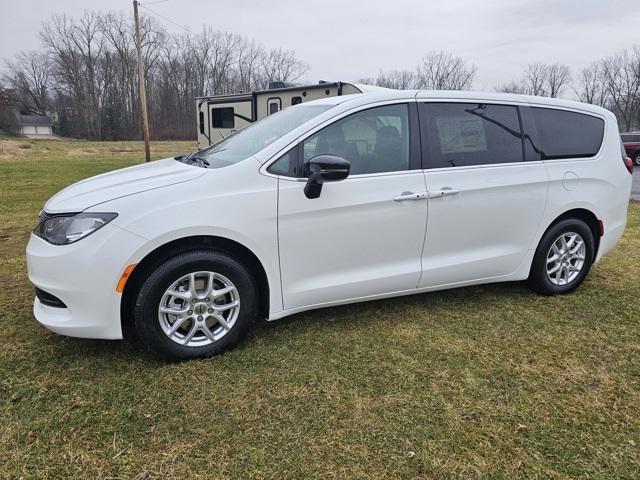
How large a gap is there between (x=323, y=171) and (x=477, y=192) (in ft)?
4.23

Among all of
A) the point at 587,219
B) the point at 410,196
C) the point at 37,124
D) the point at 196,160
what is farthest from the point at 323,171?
the point at 37,124

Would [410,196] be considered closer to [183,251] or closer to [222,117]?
[183,251]

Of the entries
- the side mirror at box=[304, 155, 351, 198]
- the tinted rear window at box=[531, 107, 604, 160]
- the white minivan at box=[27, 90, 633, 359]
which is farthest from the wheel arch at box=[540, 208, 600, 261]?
the side mirror at box=[304, 155, 351, 198]

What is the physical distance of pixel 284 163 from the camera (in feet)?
9.65

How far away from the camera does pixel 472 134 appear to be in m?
3.52

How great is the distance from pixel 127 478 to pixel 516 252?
3.11 meters

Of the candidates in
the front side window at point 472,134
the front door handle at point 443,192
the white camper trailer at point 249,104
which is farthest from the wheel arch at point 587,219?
the white camper trailer at point 249,104

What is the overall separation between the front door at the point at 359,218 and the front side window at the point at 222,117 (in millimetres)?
10060

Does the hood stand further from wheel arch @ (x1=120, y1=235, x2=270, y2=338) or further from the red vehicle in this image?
the red vehicle

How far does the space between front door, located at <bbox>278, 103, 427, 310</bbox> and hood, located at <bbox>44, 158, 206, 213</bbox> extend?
0.68 m

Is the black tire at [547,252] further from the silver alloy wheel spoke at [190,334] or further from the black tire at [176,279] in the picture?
the silver alloy wheel spoke at [190,334]

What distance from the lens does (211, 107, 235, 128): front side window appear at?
12.6 metres

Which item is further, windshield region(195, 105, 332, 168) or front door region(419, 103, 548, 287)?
front door region(419, 103, 548, 287)

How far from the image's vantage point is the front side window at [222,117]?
41.4 ft
